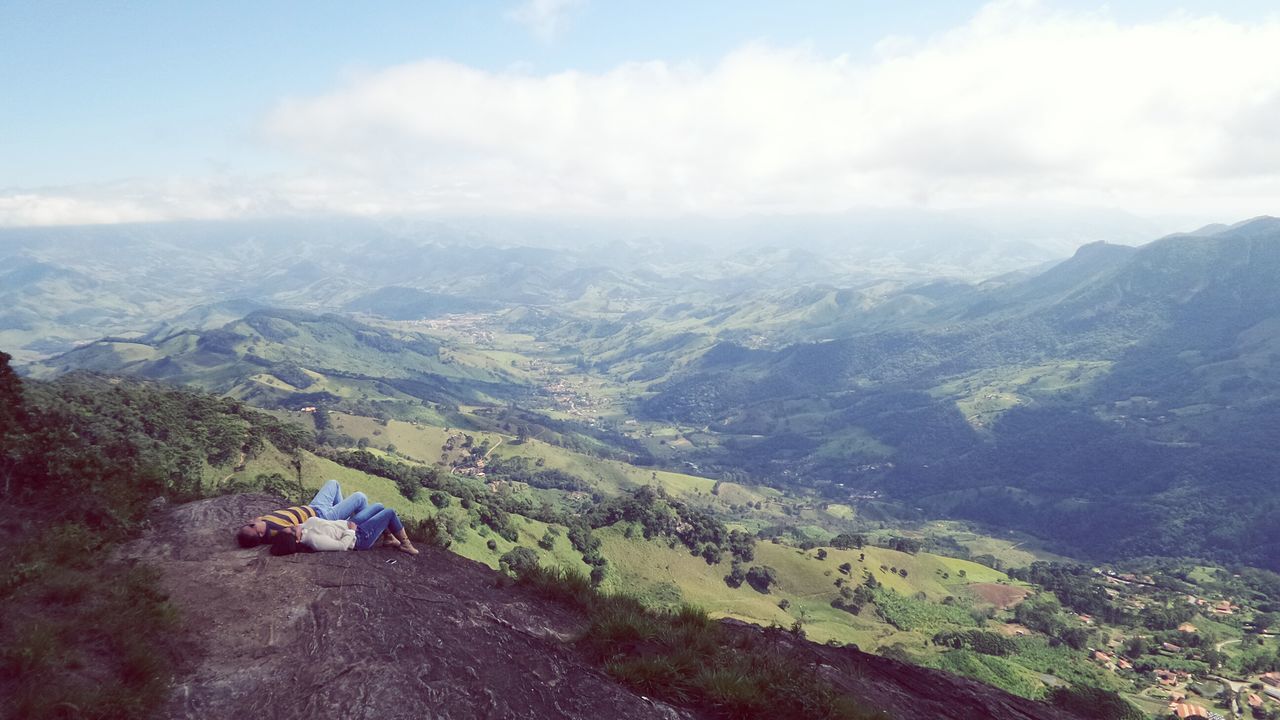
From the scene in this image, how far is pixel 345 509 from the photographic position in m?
13.2

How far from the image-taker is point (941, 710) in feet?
A: 40.3

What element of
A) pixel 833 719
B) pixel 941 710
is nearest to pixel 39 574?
pixel 833 719

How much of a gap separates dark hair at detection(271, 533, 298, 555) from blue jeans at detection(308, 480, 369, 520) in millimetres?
1492

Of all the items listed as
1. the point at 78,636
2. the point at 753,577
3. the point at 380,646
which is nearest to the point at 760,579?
the point at 753,577

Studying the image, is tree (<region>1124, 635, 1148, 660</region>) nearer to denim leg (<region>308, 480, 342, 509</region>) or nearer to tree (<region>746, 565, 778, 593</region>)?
tree (<region>746, 565, 778, 593</region>)

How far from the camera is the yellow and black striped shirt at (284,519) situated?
1162 centimetres

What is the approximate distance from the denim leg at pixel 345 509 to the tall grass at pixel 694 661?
4.26 meters

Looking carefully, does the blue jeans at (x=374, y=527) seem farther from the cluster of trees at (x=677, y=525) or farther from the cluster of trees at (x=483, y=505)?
the cluster of trees at (x=677, y=525)

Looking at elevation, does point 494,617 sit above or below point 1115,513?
above

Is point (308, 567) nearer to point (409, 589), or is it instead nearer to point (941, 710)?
point (409, 589)

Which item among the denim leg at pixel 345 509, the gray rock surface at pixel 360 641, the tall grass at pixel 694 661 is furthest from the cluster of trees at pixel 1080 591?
the denim leg at pixel 345 509

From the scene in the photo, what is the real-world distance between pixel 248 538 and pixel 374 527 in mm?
2332

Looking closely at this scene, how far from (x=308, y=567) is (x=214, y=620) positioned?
2.00 m

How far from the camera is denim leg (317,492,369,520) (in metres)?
13.0
